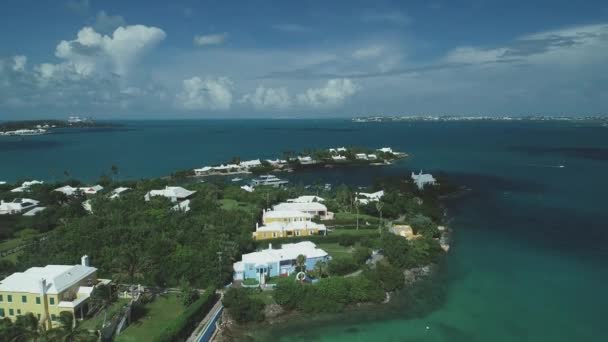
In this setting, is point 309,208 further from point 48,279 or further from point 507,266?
point 48,279

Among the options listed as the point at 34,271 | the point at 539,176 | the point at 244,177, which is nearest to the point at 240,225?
the point at 34,271

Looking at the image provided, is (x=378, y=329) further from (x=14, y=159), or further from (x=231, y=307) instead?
(x=14, y=159)

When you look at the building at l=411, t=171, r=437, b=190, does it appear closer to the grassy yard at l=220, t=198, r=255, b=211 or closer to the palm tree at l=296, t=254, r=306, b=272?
the grassy yard at l=220, t=198, r=255, b=211

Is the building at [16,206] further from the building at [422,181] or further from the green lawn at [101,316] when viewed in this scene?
the building at [422,181]

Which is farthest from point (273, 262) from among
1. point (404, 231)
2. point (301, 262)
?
point (404, 231)

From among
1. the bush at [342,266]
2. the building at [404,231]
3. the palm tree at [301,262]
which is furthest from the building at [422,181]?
the palm tree at [301,262]
